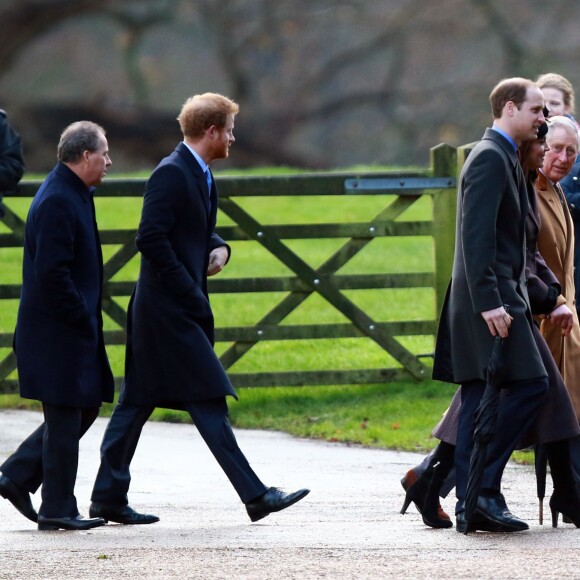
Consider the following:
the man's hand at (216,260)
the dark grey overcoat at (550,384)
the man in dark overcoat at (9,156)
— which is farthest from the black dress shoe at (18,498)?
the man in dark overcoat at (9,156)

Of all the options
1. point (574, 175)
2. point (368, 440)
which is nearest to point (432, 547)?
point (574, 175)

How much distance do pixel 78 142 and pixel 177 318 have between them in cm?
82

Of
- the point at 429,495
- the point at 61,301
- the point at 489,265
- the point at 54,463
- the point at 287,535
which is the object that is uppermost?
the point at 489,265

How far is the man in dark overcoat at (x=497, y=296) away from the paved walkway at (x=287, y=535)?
1.09ft

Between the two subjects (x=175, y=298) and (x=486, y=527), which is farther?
(x=175, y=298)

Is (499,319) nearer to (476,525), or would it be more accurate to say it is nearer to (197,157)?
(476,525)

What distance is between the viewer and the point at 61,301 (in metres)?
6.19

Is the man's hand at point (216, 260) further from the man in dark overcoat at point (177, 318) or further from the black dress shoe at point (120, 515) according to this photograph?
the black dress shoe at point (120, 515)

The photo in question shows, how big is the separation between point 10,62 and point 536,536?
17547 mm

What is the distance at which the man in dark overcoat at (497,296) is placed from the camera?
5.84 metres

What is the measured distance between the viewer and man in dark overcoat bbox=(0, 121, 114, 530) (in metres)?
6.20

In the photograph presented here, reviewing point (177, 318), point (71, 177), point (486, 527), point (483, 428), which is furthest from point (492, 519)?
point (71, 177)

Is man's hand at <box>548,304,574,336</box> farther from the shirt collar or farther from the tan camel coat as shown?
the shirt collar

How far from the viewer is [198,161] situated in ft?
20.9
